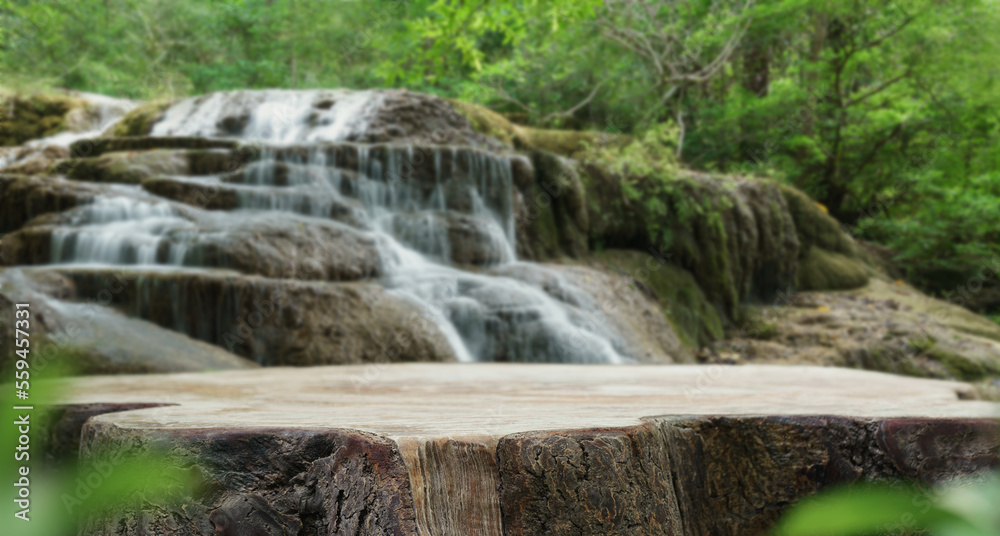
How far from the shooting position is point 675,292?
9.70m

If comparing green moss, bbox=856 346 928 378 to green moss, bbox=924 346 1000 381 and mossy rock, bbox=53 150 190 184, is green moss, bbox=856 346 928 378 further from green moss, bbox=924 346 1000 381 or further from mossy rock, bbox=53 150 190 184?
mossy rock, bbox=53 150 190 184

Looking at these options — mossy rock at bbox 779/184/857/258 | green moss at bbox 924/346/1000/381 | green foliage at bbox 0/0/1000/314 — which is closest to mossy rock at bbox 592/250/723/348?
green foliage at bbox 0/0/1000/314

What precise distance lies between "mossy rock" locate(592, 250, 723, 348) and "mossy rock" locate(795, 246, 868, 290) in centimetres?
334

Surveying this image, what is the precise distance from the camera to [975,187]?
48.5 feet

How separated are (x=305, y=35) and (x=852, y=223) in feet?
50.7

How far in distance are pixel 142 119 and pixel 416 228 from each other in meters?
6.34

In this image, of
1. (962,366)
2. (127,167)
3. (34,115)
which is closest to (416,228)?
(127,167)

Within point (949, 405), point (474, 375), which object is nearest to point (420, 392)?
point (474, 375)

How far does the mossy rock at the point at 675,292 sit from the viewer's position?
9.37 m

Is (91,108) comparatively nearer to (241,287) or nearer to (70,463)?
(241,287)

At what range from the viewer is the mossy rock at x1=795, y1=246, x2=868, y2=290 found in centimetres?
1260

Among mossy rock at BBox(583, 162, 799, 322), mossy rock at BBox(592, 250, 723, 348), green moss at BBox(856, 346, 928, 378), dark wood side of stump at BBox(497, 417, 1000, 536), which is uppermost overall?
dark wood side of stump at BBox(497, 417, 1000, 536)

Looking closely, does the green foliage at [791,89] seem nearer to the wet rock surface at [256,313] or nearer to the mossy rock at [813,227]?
the mossy rock at [813,227]

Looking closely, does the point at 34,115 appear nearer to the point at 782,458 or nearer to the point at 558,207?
the point at 558,207
